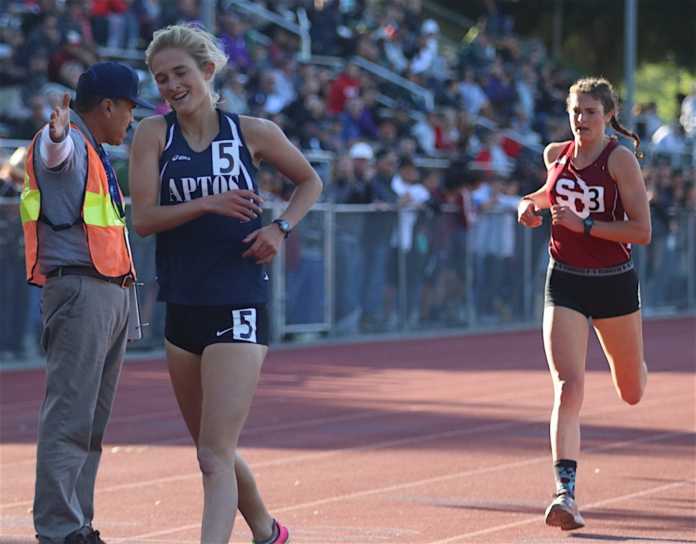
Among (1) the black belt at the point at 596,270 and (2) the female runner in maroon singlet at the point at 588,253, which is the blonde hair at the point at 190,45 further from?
(1) the black belt at the point at 596,270

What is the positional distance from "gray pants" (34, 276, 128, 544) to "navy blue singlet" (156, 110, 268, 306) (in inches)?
16.9

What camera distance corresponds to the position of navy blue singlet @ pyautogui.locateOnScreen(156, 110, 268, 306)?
638cm

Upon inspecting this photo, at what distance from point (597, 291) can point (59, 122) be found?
3.10 meters

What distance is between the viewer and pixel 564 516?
7848 millimetres

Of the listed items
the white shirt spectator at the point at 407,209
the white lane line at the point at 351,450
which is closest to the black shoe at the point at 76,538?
the white lane line at the point at 351,450

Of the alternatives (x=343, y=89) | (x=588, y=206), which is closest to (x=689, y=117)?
(x=343, y=89)

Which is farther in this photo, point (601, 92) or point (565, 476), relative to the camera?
point (601, 92)

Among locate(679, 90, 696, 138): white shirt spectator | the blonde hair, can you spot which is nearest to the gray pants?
the blonde hair

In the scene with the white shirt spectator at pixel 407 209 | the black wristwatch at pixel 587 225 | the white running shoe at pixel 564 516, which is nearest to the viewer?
the white running shoe at pixel 564 516

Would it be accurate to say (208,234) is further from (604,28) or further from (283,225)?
(604,28)

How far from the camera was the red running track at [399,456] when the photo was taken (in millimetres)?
8281

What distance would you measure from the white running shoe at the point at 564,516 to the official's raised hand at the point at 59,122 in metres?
2.94

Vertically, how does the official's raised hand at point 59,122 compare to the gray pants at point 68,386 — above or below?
above

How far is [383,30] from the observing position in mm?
29625
